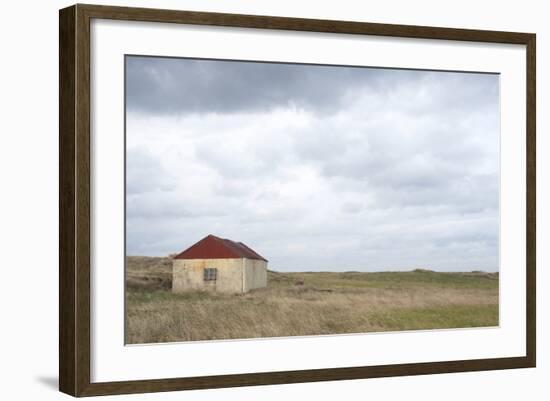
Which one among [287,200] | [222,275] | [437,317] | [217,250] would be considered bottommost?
[437,317]

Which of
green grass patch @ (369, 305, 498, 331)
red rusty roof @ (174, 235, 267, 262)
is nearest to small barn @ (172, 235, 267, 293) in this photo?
red rusty roof @ (174, 235, 267, 262)

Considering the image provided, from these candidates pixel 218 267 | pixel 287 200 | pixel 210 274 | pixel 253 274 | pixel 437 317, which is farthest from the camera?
pixel 437 317

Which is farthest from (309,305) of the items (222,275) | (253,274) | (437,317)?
(437,317)

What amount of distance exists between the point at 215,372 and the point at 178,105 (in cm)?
187

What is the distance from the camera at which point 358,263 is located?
7.95 meters

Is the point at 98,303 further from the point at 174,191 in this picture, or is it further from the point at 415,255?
the point at 415,255

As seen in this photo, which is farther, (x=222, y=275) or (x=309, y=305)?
(x=309, y=305)

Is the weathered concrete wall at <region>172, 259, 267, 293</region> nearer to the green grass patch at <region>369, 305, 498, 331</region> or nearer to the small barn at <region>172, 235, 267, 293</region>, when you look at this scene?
the small barn at <region>172, 235, 267, 293</region>

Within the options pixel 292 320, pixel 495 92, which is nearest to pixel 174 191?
pixel 292 320

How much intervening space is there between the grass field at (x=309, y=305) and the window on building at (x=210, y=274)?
0.39 ft

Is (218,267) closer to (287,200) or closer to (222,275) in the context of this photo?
(222,275)

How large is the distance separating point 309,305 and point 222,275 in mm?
720

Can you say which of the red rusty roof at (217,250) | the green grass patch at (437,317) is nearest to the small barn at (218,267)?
the red rusty roof at (217,250)

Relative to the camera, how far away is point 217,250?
24.7 feet
